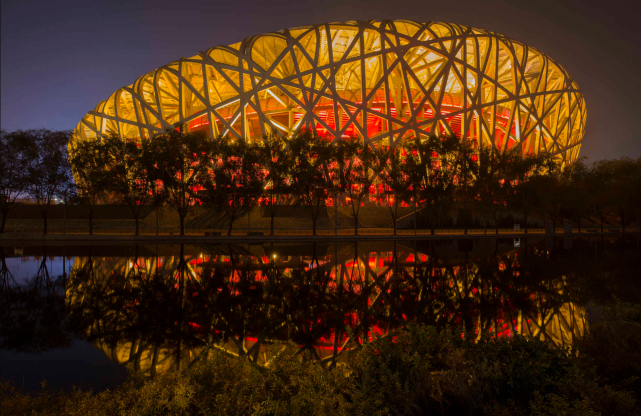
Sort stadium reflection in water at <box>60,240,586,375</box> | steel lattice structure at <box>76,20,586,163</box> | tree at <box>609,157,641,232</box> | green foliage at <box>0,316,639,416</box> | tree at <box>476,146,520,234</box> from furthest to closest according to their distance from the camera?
1. steel lattice structure at <box>76,20,586,163</box>
2. tree at <box>609,157,641,232</box>
3. tree at <box>476,146,520,234</box>
4. stadium reflection in water at <box>60,240,586,375</box>
5. green foliage at <box>0,316,639,416</box>

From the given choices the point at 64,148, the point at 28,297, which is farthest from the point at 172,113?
the point at 28,297

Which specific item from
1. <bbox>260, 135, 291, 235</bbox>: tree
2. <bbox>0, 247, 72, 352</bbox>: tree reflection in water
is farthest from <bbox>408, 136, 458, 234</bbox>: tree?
<bbox>0, 247, 72, 352</bbox>: tree reflection in water

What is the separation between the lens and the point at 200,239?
26.7 m

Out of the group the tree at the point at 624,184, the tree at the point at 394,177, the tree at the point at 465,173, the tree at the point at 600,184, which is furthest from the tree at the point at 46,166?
the tree at the point at 624,184

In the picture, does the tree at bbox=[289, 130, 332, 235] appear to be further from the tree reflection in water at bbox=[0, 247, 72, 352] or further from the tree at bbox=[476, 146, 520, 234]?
the tree reflection in water at bbox=[0, 247, 72, 352]

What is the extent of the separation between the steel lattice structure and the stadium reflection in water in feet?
96.2

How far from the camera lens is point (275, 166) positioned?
1201 inches

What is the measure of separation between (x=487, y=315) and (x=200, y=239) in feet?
74.4

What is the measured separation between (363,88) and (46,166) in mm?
29859

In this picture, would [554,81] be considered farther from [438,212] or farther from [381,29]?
[438,212]

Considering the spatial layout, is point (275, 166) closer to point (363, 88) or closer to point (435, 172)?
point (435, 172)

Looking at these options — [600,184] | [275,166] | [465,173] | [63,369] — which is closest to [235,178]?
[275,166]

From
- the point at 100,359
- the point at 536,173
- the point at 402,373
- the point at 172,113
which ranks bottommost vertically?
the point at 100,359

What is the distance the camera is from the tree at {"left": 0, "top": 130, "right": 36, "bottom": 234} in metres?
29.5
